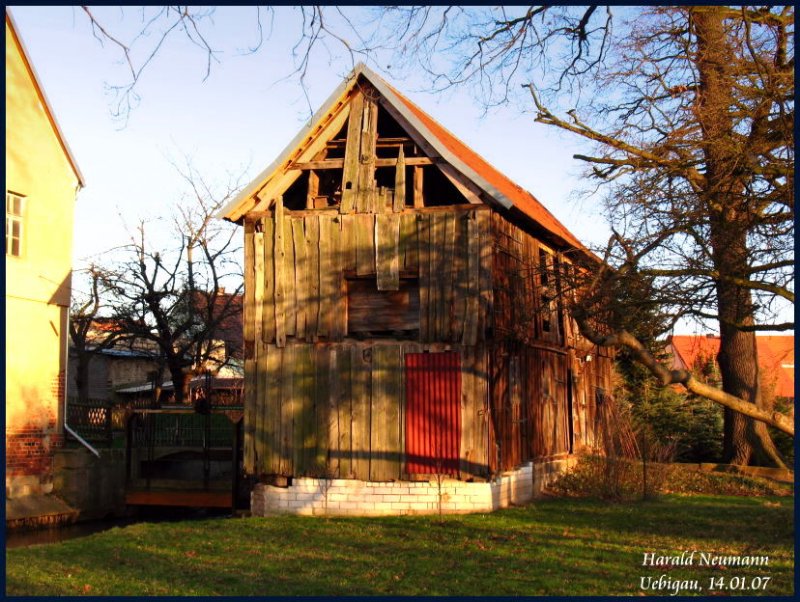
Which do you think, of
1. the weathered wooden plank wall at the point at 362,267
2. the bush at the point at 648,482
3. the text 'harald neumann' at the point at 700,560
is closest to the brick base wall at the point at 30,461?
the weathered wooden plank wall at the point at 362,267

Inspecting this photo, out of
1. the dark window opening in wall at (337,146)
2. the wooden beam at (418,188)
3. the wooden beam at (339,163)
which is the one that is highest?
the dark window opening in wall at (337,146)

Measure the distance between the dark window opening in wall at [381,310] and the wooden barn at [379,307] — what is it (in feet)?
0.09

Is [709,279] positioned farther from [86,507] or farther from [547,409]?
[86,507]

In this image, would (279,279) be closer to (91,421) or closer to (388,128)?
(388,128)

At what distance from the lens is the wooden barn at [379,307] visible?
16781 millimetres

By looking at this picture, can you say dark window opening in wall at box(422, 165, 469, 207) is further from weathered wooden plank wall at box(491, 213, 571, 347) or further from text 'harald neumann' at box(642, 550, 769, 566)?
text 'harald neumann' at box(642, 550, 769, 566)

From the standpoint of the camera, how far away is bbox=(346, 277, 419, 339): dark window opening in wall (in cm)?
1719

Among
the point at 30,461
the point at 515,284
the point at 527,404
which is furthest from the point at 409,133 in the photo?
the point at 30,461

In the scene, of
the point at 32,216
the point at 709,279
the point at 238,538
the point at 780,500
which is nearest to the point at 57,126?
the point at 32,216

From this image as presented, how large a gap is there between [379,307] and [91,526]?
30.6 feet

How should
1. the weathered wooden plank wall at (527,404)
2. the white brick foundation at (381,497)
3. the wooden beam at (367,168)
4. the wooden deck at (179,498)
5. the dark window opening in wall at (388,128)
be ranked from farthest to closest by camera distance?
the wooden deck at (179,498) → the dark window opening in wall at (388,128) → the wooden beam at (367,168) → the weathered wooden plank wall at (527,404) → the white brick foundation at (381,497)

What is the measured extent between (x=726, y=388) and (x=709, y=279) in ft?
39.9

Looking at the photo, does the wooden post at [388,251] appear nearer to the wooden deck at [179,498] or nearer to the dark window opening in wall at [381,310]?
the dark window opening in wall at [381,310]

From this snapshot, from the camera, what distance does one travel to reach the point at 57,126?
2212cm
